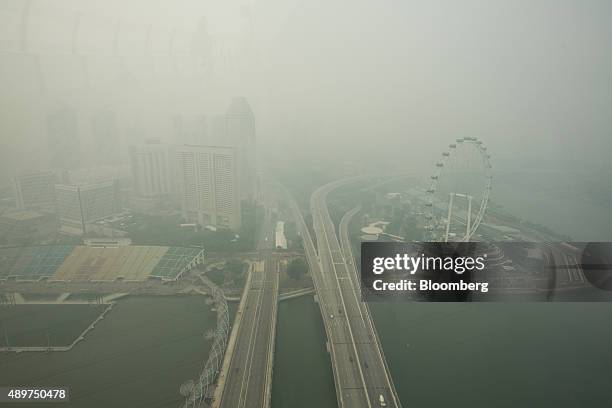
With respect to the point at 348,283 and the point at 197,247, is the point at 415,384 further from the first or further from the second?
the point at 197,247

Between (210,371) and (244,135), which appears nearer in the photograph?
(210,371)

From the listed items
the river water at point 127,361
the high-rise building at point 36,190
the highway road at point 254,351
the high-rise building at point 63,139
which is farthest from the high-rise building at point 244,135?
the river water at point 127,361

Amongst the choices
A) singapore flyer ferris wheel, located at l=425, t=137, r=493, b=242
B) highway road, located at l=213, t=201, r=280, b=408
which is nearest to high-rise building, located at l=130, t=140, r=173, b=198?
highway road, located at l=213, t=201, r=280, b=408

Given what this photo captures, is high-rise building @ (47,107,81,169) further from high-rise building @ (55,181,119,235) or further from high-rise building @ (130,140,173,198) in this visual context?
high-rise building @ (130,140,173,198)

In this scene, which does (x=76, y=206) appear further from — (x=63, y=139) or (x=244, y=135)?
(x=244, y=135)

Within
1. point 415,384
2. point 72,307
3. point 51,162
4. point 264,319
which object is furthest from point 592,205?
point 51,162

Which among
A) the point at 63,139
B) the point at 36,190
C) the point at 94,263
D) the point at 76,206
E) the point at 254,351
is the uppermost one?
the point at 63,139

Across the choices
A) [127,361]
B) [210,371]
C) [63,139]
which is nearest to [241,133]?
[63,139]
